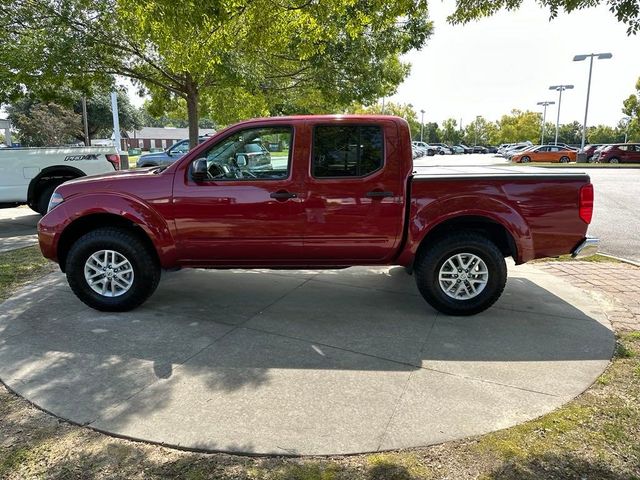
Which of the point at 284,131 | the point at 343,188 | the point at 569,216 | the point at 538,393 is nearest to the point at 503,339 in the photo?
the point at 538,393

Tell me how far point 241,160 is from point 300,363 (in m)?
2.12

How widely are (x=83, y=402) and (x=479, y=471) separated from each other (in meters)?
2.52

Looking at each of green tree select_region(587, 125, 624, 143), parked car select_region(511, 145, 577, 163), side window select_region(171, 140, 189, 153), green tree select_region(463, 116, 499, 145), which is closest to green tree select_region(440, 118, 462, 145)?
green tree select_region(463, 116, 499, 145)

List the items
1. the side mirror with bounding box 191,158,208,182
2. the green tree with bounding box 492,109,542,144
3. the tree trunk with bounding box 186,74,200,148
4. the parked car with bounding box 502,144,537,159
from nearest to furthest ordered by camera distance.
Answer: the side mirror with bounding box 191,158,208,182 → the tree trunk with bounding box 186,74,200,148 → the parked car with bounding box 502,144,537,159 → the green tree with bounding box 492,109,542,144

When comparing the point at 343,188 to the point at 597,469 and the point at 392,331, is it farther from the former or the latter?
the point at 597,469

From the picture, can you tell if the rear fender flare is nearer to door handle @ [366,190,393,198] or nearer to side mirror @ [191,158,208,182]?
door handle @ [366,190,393,198]

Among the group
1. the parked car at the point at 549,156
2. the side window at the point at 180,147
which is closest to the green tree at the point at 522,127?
the parked car at the point at 549,156

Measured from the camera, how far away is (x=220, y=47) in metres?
7.38

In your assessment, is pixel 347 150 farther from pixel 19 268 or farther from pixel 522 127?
pixel 522 127

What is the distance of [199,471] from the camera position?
252 cm

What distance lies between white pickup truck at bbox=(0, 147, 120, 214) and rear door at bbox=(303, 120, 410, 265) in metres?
6.84

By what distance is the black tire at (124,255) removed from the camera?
466 cm

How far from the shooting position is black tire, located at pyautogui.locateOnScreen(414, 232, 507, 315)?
4.57m

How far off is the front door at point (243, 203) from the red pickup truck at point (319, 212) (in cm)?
1
